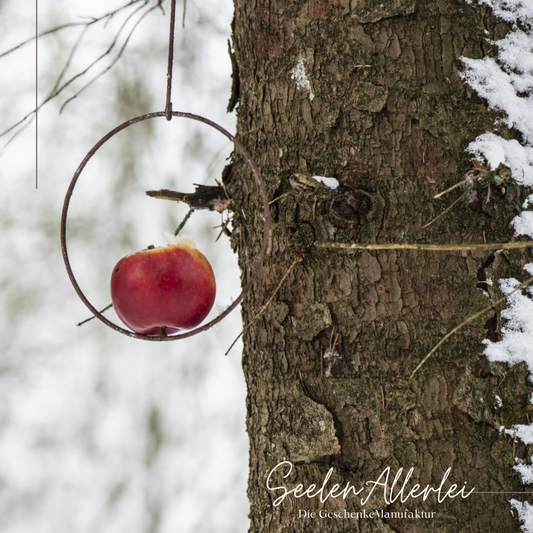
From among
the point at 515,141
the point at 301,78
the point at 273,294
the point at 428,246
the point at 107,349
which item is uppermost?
the point at 301,78

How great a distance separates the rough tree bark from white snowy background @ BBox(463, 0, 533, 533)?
0.07 feet

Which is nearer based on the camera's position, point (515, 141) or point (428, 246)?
point (428, 246)

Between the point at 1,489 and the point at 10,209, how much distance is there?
1640 mm

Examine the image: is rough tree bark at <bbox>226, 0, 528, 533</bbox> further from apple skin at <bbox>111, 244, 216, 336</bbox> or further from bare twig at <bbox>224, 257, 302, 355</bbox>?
apple skin at <bbox>111, 244, 216, 336</bbox>

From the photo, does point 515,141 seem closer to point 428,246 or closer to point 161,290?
point 428,246

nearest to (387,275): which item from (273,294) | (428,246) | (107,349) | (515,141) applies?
(428,246)

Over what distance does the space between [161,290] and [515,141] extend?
2.23 ft

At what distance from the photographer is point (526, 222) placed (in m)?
1.04

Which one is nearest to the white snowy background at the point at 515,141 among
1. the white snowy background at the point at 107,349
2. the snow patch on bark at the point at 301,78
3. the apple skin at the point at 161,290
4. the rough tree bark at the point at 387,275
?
the rough tree bark at the point at 387,275

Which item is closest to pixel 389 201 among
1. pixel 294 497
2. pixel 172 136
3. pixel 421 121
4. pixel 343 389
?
pixel 421 121

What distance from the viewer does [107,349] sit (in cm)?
353

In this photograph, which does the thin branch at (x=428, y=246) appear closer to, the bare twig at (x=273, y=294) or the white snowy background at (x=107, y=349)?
the bare twig at (x=273, y=294)

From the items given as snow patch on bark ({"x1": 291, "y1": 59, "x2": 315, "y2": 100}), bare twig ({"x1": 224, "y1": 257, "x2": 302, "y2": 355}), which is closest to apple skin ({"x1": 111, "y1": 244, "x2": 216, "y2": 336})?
bare twig ({"x1": 224, "y1": 257, "x2": 302, "y2": 355})

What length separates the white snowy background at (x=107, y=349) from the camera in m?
3.20
